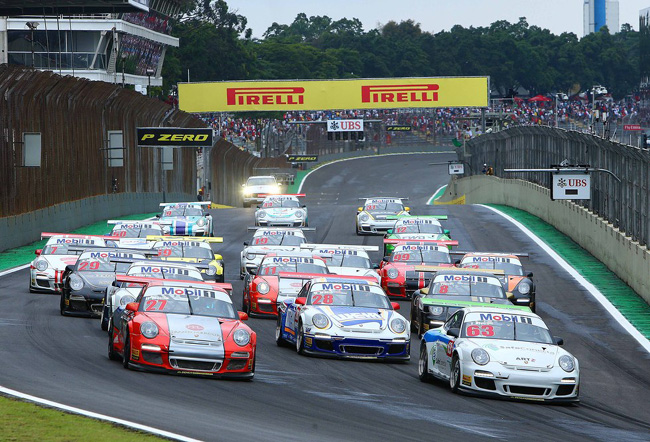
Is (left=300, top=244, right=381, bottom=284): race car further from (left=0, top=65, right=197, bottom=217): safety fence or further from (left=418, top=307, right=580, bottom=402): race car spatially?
(left=0, top=65, right=197, bottom=217): safety fence

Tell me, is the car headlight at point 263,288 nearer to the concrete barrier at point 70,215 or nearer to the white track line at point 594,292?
the white track line at point 594,292

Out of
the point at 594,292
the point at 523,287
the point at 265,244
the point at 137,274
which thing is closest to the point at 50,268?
the point at 137,274

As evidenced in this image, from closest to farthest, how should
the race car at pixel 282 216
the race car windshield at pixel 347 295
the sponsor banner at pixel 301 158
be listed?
the race car windshield at pixel 347 295 < the race car at pixel 282 216 < the sponsor banner at pixel 301 158

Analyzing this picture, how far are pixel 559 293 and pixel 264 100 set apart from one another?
59.4 metres

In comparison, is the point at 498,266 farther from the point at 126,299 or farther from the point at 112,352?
the point at 112,352

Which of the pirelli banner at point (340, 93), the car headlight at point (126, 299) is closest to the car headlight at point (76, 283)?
the car headlight at point (126, 299)

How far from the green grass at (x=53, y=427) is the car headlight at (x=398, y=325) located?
6931 millimetres

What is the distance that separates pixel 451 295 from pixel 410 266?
5.36 m

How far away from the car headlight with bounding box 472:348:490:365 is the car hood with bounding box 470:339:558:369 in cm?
6

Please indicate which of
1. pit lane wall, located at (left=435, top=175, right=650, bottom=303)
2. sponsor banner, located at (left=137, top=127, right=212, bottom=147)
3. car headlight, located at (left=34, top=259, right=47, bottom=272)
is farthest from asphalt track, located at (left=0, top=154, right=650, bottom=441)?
sponsor banner, located at (left=137, top=127, right=212, bottom=147)

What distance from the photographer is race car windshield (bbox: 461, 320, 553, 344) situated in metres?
15.5

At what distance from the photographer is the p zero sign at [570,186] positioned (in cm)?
2975

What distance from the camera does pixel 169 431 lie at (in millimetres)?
10969

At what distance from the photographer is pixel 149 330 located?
14781 mm
